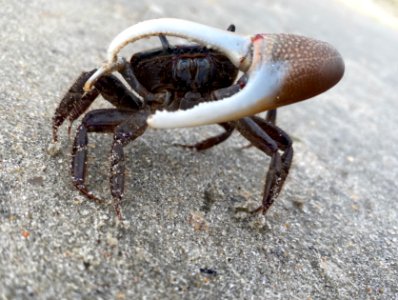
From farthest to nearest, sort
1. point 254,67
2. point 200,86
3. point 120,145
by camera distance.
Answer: point 200,86, point 120,145, point 254,67

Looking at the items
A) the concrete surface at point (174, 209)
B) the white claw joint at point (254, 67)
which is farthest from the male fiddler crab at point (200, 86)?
the concrete surface at point (174, 209)

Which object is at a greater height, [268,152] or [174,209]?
[268,152]

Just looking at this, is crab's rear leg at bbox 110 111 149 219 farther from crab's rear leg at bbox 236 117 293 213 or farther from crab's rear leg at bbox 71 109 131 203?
crab's rear leg at bbox 236 117 293 213

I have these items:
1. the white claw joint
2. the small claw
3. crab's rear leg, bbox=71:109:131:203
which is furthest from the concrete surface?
the white claw joint

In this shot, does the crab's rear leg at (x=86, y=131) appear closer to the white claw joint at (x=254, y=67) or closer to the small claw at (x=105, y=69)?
the small claw at (x=105, y=69)

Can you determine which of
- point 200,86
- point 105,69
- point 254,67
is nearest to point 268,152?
point 200,86

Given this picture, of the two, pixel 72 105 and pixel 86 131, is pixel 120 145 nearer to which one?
pixel 86 131

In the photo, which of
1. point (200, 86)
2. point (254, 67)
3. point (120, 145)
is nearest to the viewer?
point (254, 67)
